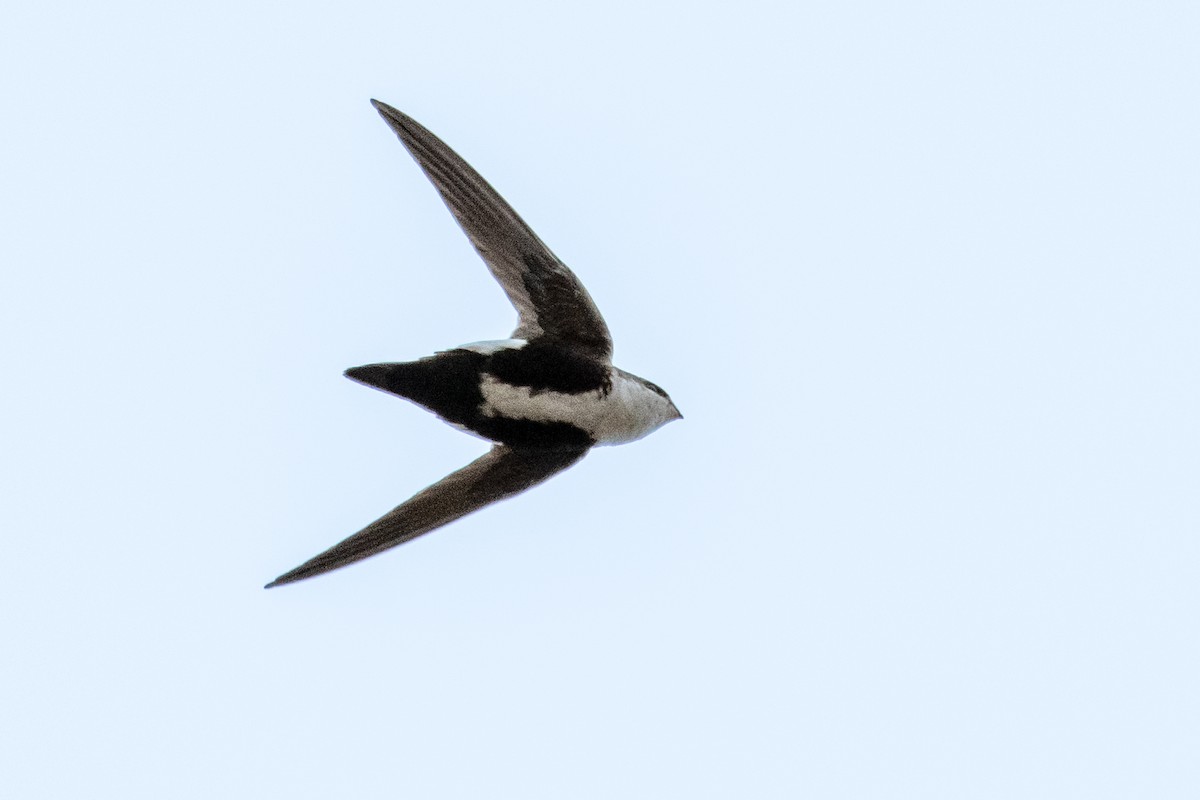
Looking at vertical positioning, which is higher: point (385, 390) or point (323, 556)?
point (385, 390)

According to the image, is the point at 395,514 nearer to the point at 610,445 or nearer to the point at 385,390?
the point at 385,390

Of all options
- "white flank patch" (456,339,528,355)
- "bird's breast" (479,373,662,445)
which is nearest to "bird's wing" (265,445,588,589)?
"bird's breast" (479,373,662,445)

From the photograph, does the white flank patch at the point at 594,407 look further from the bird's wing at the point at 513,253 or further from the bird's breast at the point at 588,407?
the bird's wing at the point at 513,253

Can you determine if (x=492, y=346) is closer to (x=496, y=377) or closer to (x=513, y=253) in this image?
(x=496, y=377)

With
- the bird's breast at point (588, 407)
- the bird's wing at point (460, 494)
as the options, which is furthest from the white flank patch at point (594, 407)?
the bird's wing at point (460, 494)

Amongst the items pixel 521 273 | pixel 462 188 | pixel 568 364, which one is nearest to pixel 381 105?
pixel 462 188

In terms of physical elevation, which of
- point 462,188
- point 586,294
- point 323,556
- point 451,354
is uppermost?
point 462,188

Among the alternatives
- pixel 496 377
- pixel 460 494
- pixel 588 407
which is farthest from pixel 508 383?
pixel 460 494
